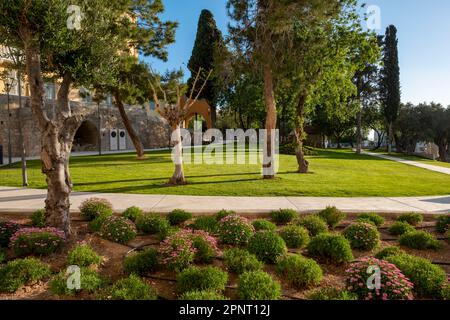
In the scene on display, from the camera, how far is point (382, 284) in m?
3.90

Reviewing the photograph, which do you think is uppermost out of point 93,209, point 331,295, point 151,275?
point 93,209

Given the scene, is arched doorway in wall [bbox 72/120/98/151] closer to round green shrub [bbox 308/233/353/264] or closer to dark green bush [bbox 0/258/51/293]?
dark green bush [bbox 0/258/51/293]

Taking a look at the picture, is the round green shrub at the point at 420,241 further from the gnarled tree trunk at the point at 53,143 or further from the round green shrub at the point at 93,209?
the gnarled tree trunk at the point at 53,143

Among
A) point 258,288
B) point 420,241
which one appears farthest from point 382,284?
point 420,241

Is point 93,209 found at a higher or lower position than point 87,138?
lower

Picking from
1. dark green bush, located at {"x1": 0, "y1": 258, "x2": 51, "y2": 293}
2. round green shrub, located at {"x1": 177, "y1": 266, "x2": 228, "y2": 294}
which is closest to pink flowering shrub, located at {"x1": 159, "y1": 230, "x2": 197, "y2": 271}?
round green shrub, located at {"x1": 177, "y1": 266, "x2": 228, "y2": 294}

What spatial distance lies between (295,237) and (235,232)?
1103mm

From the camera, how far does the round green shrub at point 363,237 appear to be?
577cm

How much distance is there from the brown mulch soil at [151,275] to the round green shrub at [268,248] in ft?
0.52

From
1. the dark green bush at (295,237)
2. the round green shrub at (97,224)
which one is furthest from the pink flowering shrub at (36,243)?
the dark green bush at (295,237)

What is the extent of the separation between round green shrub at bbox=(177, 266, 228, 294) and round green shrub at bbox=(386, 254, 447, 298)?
256 centimetres

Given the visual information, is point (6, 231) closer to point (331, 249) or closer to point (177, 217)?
point (177, 217)
